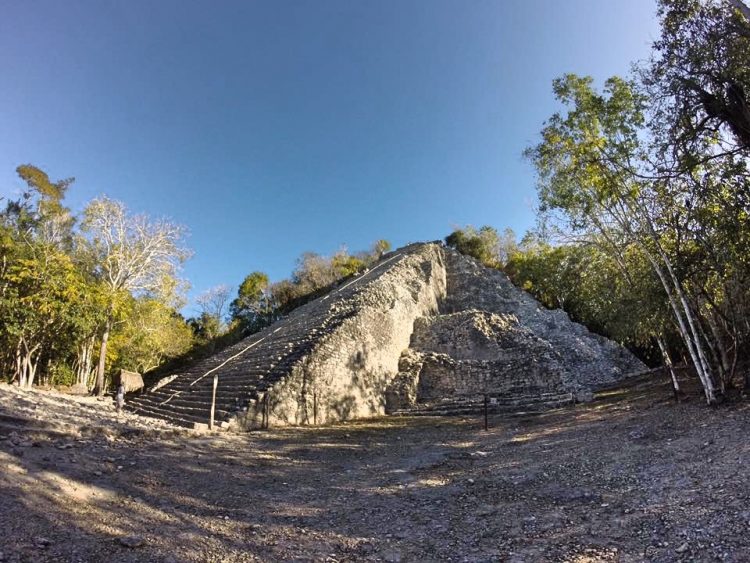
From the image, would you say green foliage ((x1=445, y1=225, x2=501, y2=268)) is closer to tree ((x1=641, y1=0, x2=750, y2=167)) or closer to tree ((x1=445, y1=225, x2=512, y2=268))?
tree ((x1=445, y1=225, x2=512, y2=268))

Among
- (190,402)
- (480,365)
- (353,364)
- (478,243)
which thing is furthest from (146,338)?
(478,243)

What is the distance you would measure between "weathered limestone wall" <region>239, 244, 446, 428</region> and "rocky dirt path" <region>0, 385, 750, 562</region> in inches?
103

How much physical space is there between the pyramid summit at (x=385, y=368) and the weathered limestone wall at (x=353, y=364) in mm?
32

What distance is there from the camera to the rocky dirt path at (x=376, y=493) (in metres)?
3.71

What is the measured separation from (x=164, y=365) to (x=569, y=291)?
23.9 meters

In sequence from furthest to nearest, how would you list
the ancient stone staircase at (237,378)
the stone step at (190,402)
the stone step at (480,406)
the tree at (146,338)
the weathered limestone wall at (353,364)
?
the tree at (146,338) < the stone step at (480,406) < the weathered limestone wall at (353,364) < the ancient stone staircase at (237,378) < the stone step at (190,402)

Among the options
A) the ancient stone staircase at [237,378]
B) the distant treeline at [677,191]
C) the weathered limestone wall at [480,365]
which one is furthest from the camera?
the weathered limestone wall at [480,365]

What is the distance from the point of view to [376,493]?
19.1 feet

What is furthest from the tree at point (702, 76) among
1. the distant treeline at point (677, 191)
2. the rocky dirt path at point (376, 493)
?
the rocky dirt path at point (376, 493)

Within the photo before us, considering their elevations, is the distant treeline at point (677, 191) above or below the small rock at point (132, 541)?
above

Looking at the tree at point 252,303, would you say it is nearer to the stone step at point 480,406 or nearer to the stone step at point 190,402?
the stone step at point 190,402

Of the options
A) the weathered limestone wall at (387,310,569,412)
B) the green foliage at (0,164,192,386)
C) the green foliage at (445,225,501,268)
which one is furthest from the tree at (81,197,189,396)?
the green foliage at (445,225,501,268)

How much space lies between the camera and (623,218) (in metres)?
9.80

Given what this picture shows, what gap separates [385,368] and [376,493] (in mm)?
9693
